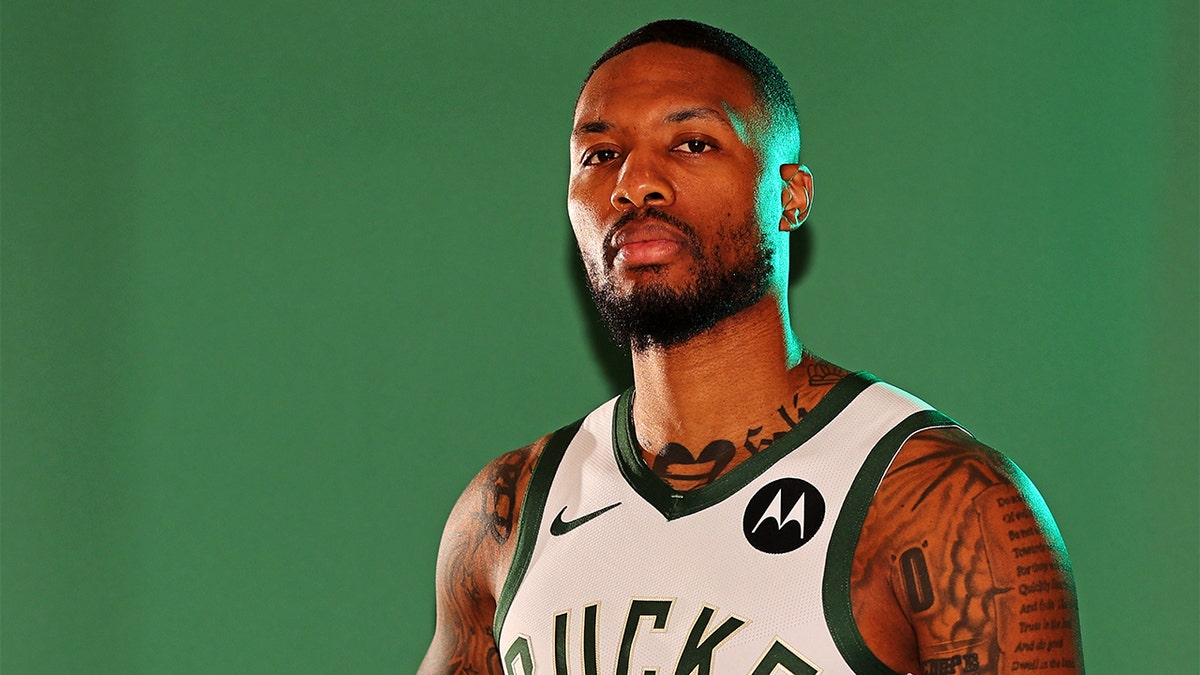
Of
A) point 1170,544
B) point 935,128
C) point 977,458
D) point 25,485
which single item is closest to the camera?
point 977,458

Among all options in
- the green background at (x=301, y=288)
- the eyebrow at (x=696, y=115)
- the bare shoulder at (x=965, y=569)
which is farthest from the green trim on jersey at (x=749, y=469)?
the green background at (x=301, y=288)

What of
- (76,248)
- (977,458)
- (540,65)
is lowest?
(977,458)

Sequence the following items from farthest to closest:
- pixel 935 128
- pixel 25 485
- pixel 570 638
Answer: pixel 25 485 < pixel 935 128 < pixel 570 638

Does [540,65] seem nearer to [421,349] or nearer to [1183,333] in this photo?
[421,349]

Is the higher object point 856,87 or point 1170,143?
point 856,87

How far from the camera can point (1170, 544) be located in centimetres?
201

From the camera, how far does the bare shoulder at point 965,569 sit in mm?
1413

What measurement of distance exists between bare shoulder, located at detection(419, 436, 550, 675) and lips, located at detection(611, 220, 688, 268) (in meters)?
0.36

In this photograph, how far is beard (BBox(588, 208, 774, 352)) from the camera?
5.41 ft

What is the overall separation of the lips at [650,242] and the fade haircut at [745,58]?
20 centimetres

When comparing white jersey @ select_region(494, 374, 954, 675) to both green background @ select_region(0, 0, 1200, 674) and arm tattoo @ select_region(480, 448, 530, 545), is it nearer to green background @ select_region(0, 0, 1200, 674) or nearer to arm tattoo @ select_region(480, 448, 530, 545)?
arm tattoo @ select_region(480, 448, 530, 545)

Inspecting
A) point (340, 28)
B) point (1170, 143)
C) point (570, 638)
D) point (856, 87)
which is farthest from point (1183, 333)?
point (340, 28)

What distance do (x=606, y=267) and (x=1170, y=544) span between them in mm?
967

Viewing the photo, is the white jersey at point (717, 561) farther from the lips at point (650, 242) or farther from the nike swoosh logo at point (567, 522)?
the lips at point (650, 242)
